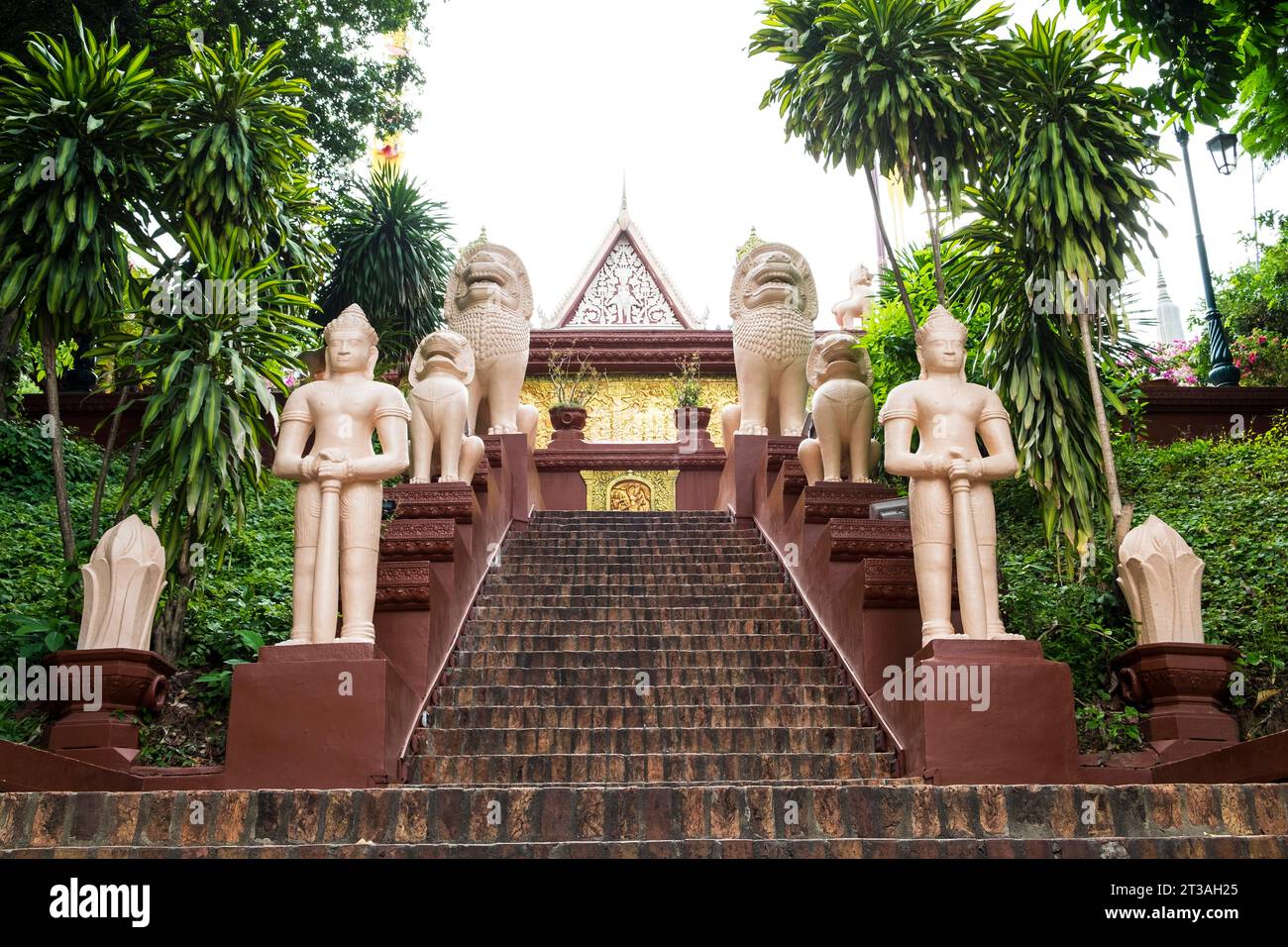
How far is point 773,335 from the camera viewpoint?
31.5 ft

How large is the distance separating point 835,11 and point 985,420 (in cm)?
401

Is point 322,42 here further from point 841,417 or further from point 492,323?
point 841,417

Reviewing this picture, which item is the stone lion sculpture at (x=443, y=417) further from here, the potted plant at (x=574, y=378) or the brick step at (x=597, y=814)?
the potted plant at (x=574, y=378)

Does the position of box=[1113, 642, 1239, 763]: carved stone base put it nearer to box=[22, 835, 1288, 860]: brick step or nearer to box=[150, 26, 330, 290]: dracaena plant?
box=[22, 835, 1288, 860]: brick step

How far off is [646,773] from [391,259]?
9459 mm

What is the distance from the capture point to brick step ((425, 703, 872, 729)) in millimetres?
6121

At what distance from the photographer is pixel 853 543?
22.0 feet

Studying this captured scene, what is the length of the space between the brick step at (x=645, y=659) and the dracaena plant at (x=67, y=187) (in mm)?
2809

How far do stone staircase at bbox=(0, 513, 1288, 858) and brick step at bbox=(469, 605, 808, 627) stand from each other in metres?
0.01

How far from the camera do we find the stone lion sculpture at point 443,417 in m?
8.01

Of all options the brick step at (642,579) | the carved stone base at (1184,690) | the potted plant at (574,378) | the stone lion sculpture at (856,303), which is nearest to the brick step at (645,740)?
the carved stone base at (1184,690)

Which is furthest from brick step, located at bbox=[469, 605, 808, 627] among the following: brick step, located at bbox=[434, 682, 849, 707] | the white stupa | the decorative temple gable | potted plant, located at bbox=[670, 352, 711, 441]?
the white stupa
